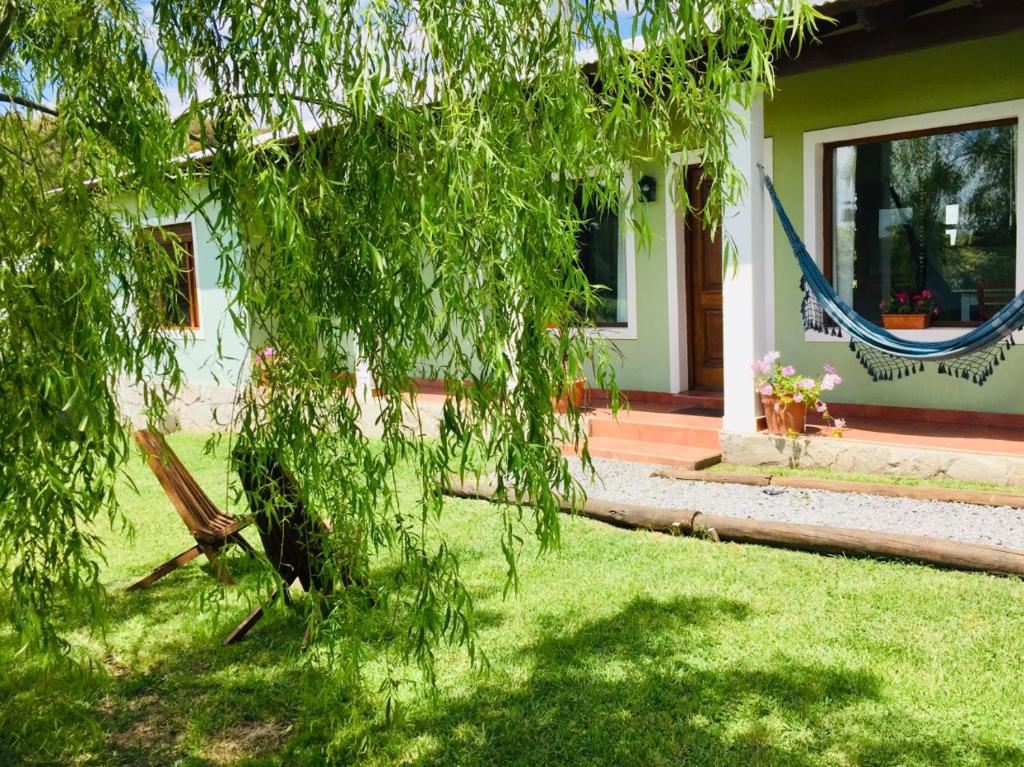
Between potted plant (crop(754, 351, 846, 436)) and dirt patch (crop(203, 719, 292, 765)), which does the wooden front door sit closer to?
potted plant (crop(754, 351, 846, 436))

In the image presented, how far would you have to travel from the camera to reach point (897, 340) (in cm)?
592

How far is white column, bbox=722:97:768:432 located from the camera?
6328 millimetres

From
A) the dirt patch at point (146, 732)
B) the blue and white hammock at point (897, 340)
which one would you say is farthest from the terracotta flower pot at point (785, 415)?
the dirt patch at point (146, 732)

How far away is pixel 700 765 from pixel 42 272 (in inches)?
89.7

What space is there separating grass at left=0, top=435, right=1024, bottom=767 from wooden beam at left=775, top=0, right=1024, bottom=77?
10.8 feet

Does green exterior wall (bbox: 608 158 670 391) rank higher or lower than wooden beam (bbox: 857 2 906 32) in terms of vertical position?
lower

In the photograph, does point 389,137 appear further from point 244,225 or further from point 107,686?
point 107,686

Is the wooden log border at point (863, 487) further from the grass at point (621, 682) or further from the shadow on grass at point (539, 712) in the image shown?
the shadow on grass at point (539, 712)

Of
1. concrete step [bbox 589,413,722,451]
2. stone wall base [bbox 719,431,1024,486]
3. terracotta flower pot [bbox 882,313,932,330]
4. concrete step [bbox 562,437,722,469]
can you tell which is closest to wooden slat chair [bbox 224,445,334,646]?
concrete step [bbox 562,437,722,469]

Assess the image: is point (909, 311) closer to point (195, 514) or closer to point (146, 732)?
point (195, 514)

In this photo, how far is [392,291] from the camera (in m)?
2.00

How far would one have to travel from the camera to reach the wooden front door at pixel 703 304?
323 inches

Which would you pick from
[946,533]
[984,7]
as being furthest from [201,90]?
[984,7]

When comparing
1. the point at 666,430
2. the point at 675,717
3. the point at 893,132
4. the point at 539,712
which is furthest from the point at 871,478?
the point at 539,712
